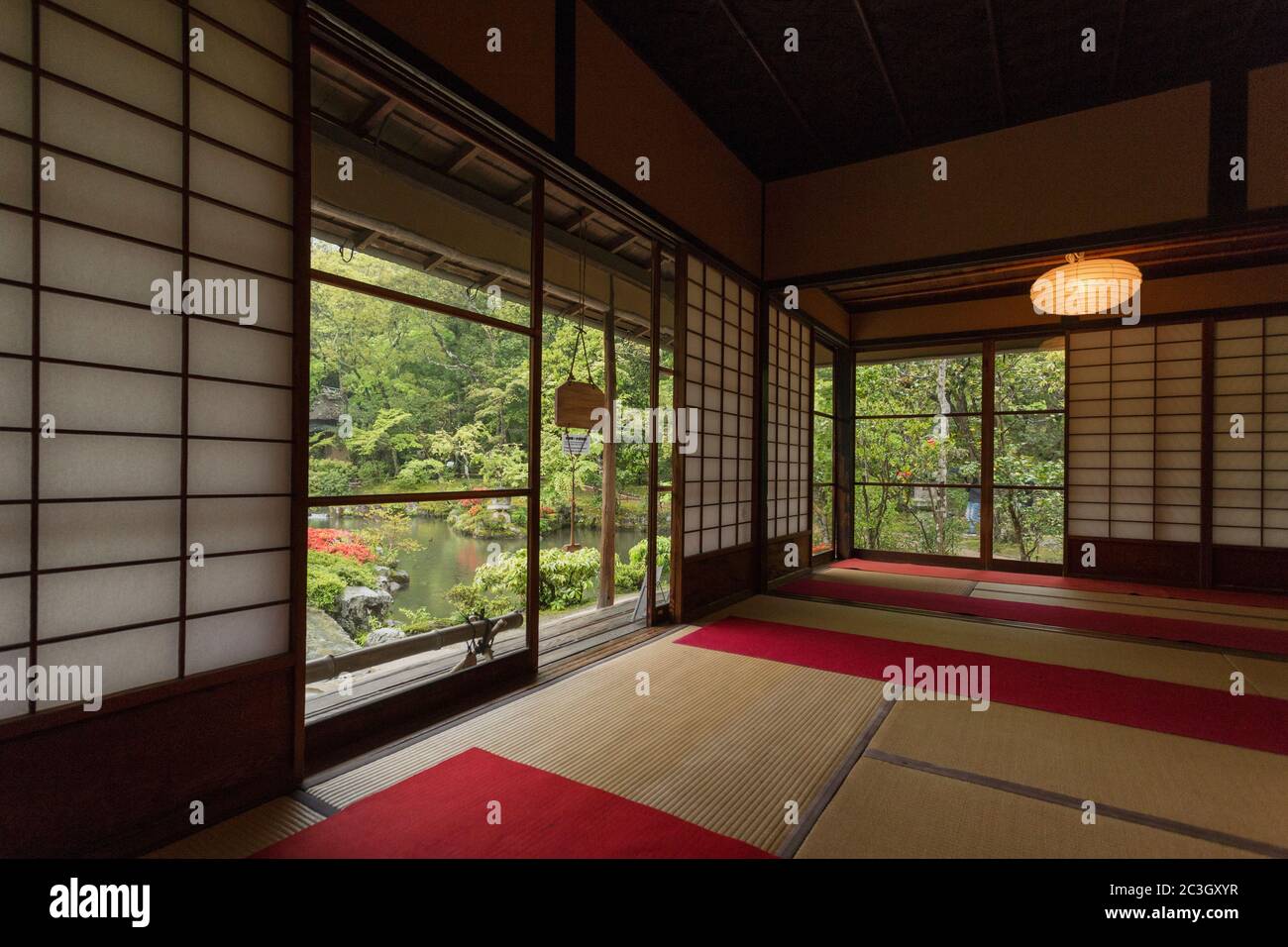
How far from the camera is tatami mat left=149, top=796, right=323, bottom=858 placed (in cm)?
150

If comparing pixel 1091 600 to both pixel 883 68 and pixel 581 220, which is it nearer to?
pixel 883 68

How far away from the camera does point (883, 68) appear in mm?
3428

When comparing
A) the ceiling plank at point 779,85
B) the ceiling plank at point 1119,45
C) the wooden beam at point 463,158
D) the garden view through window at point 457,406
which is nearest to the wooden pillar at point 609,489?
the garden view through window at point 457,406

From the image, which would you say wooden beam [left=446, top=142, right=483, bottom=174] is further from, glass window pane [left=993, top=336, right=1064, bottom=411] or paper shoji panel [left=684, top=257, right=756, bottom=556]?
glass window pane [left=993, top=336, right=1064, bottom=411]

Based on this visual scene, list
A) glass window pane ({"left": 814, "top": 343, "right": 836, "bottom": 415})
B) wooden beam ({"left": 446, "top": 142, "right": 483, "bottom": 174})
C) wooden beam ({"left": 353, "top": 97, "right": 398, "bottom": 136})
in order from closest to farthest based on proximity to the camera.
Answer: wooden beam ({"left": 353, "top": 97, "right": 398, "bottom": 136})
wooden beam ({"left": 446, "top": 142, "right": 483, "bottom": 174})
glass window pane ({"left": 814, "top": 343, "right": 836, "bottom": 415})

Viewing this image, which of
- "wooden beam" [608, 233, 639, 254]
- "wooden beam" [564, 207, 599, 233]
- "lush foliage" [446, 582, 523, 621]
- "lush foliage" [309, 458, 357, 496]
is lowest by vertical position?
"lush foliage" [446, 582, 523, 621]

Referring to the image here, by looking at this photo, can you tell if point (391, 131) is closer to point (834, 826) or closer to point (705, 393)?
point (705, 393)

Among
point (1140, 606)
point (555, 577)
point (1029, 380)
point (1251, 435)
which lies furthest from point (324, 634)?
point (1251, 435)

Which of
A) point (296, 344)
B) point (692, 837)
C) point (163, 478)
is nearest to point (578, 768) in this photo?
point (692, 837)

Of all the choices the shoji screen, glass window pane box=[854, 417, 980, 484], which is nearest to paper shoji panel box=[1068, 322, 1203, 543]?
glass window pane box=[854, 417, 980, 484]

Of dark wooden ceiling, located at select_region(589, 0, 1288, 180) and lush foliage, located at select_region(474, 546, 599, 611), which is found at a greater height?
dark wooden ceiling, located at select_region(589, 0, 1288, 180)

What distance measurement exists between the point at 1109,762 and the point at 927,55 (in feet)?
11.7

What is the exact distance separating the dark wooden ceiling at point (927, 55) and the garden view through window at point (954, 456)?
324 centimetres

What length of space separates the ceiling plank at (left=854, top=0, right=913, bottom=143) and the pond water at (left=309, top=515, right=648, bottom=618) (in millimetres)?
5630
